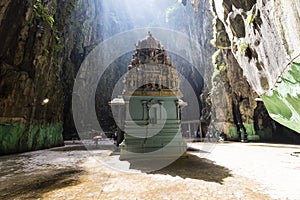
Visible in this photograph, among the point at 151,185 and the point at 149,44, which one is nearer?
the point at 151,185

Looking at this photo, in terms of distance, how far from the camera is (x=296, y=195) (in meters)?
4.13

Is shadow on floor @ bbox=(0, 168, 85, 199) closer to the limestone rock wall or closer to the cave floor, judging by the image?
the cave floor

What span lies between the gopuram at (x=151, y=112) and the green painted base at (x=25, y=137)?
9.53 m

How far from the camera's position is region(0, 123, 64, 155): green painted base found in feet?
41.0

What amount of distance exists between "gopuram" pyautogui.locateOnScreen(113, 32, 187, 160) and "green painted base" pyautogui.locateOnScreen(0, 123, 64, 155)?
9532mm

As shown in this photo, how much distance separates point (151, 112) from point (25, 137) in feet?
38.5

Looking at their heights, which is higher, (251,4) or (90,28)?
(90,28)

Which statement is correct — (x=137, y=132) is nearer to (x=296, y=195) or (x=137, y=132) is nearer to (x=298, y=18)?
(x=296, y=195)

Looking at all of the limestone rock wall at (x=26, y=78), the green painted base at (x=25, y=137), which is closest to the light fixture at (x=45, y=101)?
the limestone rock wall at (x=26, y=78)

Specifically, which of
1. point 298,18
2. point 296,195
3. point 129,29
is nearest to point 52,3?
point 298,18

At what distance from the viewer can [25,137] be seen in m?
14.3

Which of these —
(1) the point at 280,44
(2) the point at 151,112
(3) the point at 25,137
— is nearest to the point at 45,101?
(3) the point at 25,137

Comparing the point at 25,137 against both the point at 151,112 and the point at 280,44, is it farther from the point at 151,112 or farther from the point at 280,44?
the point at 280,44

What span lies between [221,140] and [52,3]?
29.1 m
